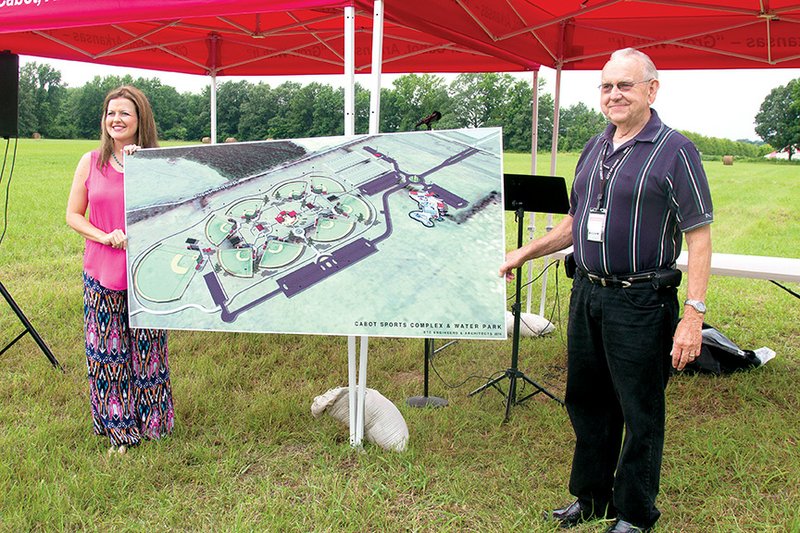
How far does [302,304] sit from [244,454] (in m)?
1.01

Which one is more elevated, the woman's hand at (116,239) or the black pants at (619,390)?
the woman's hand at (116,239)

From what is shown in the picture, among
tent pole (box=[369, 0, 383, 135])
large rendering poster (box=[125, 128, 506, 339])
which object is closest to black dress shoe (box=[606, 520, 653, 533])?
large rendering poster (box=[125, 128, 506, 339])

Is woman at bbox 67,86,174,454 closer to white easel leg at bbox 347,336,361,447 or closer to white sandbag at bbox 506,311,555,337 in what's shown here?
white easel leg at bbox 347,336,361,447

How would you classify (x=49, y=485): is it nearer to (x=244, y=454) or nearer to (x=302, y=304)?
(x=244, y=454)

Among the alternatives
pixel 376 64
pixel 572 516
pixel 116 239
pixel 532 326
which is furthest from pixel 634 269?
pixel 532 326

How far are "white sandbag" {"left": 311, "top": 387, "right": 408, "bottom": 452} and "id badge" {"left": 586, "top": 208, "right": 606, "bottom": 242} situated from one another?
60.4 inches

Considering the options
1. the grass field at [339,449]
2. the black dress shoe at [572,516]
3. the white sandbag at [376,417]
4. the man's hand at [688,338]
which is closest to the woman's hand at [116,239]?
the grass field at [339,449]

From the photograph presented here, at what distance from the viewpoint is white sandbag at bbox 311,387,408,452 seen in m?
3.22

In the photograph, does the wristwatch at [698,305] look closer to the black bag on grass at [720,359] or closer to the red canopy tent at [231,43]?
the red canopy tent at [231,43]

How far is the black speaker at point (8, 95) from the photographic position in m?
4.07

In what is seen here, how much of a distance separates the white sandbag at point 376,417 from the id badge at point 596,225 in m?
1.53

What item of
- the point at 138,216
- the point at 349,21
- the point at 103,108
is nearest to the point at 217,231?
the point at 138,216

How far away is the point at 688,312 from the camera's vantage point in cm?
210

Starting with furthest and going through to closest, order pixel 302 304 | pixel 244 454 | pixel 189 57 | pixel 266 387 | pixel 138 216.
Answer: pixel 189 57 → pixel 266 387 → pixel 244 454 → pixel 138 216 → pixel 302 304
